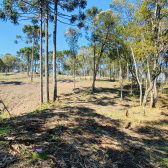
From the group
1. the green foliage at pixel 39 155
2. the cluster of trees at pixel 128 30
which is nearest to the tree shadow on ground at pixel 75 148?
the green foliage at pixel 39 155

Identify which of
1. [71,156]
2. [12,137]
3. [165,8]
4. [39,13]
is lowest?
[71,156]

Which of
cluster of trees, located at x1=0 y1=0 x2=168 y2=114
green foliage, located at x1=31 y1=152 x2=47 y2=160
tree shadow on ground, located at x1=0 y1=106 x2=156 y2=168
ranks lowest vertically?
tree shadow on ground, located at x1=0 y1=106 x2=156 y2=168

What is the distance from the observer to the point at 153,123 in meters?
6.71

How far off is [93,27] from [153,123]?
452 inches

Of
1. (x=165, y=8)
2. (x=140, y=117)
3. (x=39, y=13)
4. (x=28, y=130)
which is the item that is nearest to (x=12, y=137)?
(x=28, y=130)

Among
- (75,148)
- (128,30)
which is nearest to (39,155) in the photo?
(75,148)

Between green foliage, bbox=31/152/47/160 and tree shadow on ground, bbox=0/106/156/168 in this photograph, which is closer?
green foliage, bbox=31/152/47/160

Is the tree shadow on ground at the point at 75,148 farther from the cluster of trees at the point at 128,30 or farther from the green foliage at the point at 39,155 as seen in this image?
the cluster of trees at the point at 128,30

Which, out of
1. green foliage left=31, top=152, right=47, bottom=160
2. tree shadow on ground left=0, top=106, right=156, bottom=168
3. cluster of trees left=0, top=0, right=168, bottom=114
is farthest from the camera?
cluster of trees left=0, top=0, right=168, bottom=114

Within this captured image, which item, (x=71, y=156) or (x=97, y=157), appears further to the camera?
(x=97, y=157)

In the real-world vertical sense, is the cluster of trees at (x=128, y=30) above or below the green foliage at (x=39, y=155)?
above

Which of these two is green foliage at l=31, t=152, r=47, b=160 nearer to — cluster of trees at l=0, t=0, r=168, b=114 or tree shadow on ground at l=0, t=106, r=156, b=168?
tree shadow on ground at l=0, t=106, r=156, b=168

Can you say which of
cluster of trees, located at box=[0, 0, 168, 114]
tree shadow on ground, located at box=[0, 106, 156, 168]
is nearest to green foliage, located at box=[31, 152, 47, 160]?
tree shadow on ground, located at box=[0, 106, 156, 168]

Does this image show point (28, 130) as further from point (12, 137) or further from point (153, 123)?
point (153, 123)
